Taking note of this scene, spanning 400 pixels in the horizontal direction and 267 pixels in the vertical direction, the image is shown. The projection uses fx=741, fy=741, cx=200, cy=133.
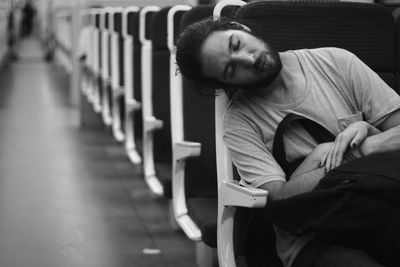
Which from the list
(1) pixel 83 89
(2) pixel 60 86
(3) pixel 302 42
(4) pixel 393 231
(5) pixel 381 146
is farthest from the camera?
(2) pixel 60 86

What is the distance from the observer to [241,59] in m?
1.84

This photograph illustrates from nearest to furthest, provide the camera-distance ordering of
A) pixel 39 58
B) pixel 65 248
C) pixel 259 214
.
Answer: pixel 259 214 < pixel 65 248 < pixel 39 58

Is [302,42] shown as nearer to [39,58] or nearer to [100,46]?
[100,46]

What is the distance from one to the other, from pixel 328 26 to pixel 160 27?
132cm

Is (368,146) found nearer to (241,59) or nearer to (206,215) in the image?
(241,59)

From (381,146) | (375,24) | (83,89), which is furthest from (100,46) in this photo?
(381,146)

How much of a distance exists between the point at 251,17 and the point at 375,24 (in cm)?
42

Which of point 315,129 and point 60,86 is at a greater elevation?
point 315,129

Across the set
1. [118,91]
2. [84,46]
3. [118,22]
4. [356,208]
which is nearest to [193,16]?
[356,208]

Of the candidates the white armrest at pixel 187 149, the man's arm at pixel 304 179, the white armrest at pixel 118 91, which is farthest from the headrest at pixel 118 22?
the man's arm at pixel 304 179

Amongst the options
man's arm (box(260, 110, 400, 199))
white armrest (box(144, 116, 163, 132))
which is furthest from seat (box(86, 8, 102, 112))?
man's arm (box(260, 110, 400, 199))

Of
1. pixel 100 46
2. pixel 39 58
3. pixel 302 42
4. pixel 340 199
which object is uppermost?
pixel 302 42

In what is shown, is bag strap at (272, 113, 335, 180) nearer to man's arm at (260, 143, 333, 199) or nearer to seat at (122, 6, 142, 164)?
man's arm at (260, 143, 333, 199)

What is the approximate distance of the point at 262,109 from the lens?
1.93m
